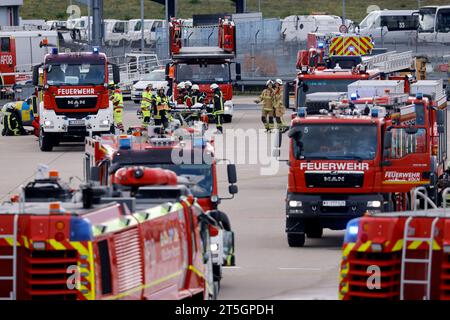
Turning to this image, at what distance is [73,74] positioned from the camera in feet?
130

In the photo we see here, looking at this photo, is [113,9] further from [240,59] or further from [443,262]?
[443,262]

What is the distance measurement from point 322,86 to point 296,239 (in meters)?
11.5

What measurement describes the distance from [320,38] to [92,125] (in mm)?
15156

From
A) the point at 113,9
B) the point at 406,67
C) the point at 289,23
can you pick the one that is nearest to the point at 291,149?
the point at 406,67

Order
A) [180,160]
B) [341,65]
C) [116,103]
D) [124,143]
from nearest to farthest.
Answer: [180,160] → [124,143] → [116,103] → [341,65]

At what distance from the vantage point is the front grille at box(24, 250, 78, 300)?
12.7 m

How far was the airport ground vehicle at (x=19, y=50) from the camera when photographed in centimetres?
6569

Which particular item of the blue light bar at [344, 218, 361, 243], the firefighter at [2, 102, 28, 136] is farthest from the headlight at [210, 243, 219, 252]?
the firefighter at [2, 102, 28, 136]

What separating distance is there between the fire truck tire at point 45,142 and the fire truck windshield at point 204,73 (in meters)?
9.36

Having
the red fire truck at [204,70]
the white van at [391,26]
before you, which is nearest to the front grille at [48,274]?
the red fire truck at [204,70]

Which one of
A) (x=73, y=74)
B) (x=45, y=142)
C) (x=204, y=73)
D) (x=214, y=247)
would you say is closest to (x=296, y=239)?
(x=214, y=247)

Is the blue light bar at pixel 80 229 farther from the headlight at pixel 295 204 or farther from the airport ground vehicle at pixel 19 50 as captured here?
the airport ground vehicle at pixel 19 50

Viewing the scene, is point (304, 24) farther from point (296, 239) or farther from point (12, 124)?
point (296, 239)

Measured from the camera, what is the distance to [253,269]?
2088 centimetres
